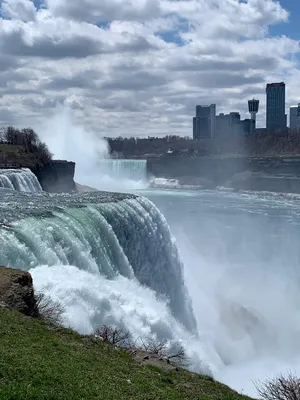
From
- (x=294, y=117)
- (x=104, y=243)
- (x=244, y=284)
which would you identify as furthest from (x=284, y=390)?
(x=294, y=117)

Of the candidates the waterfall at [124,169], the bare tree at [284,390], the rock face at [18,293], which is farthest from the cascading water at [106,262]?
the waterfall at [124,169]

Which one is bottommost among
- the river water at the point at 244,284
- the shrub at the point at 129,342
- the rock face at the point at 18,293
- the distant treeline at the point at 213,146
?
the river water at the point at 244,284

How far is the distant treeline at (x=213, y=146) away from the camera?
97375 millimetres

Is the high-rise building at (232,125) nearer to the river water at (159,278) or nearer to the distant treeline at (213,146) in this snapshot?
the distant treeline at (213,146)

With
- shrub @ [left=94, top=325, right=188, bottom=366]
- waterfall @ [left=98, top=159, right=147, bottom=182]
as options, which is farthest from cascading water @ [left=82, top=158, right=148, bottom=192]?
shrub @ [left=94, top=325, right=188, bottom=366]

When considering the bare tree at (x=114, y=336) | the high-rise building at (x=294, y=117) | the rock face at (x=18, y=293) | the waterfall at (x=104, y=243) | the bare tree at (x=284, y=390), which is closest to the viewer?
the bare tree at (x=284, y=390)

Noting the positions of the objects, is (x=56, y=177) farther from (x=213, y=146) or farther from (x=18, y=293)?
(x=213, y=146)

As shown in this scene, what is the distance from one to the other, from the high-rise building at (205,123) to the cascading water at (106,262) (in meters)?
139

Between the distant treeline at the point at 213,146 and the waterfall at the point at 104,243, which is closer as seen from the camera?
the waterfall at the point at 104,243

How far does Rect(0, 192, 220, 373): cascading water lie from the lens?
9148 millimetres

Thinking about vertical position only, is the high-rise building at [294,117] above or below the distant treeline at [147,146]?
above

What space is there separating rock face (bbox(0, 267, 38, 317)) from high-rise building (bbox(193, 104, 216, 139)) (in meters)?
147

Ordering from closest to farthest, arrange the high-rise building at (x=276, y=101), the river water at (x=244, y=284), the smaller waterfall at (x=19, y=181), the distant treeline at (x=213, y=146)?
1. the river water at (x=244, y=284)
2. the smaller waterfall at (x=19, y=181)
3. the distant treeline at (x=213, y=146)
4. the high-rise building at (x=276, y=101)

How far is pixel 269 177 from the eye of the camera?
62094 millimetres
